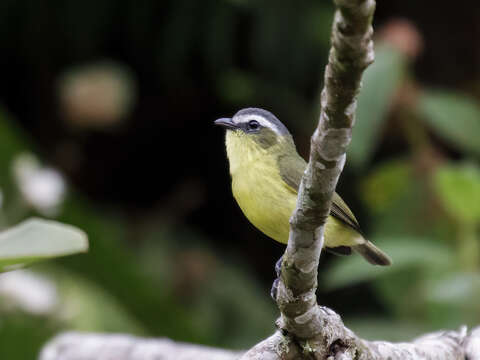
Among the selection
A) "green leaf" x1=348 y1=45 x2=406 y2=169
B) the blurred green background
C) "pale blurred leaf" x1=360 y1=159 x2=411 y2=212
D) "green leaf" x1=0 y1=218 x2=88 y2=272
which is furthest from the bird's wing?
"pale blurred leaf" x1=360 y1=159 x2=411 y2=212

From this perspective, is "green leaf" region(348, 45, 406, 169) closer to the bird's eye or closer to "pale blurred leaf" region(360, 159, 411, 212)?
"pale blurred leaf" region(360, 159, 411, 212)

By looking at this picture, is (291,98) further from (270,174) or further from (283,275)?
(283,275)

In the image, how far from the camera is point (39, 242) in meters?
1.53

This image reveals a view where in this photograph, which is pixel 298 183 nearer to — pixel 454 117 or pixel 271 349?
pixel 271 349

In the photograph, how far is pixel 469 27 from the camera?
4.63 m

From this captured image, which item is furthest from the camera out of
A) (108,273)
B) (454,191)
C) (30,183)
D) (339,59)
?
(108,273)

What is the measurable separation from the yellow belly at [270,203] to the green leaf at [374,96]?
101 cm

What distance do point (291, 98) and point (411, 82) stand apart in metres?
0.97

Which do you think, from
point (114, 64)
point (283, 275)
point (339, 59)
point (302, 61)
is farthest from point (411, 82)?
point (339, 59)

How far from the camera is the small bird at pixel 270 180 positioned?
2072 millimetres

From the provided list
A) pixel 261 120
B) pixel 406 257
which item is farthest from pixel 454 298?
pixel 261 120

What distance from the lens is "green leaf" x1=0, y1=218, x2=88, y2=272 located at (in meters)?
1.51

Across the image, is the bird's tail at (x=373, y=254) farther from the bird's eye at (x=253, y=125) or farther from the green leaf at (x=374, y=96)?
the green leaf at (x=374, y=96)

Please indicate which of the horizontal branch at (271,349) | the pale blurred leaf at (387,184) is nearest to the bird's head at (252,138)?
the horizontal branch at (271,349)
